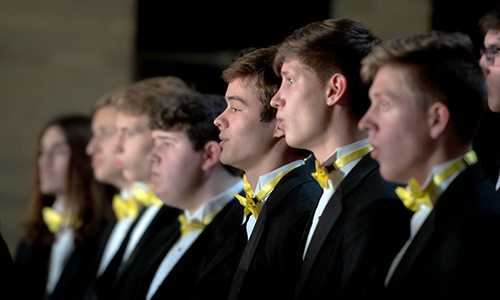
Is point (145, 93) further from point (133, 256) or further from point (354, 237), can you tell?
point (354, 237)

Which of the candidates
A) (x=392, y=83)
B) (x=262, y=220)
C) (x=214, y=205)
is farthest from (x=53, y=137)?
(x=392, y=83)

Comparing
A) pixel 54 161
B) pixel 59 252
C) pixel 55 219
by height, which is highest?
pixel 54 161

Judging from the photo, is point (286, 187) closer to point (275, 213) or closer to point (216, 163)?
point (275, 213)

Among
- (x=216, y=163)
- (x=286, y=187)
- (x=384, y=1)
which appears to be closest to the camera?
(x=286, y=187)

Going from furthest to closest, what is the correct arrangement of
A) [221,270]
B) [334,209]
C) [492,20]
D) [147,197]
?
[147,197] < [221,270] < [492,20] < [334,209]

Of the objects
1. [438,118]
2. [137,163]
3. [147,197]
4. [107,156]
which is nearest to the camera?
[438,118]

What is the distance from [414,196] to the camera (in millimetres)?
1779

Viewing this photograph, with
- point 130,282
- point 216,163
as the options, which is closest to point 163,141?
point 216,163

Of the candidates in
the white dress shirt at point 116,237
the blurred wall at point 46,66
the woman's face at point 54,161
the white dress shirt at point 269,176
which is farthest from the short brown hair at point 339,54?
the blurred wall at point 46,66

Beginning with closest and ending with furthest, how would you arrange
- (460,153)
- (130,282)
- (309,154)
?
1. (460,153)
2. (309,154)
3. (130,282)

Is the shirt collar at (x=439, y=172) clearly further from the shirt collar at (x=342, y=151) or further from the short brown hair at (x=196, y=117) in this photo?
the short brown hair at (x=196, y=117)

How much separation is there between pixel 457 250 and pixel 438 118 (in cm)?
36

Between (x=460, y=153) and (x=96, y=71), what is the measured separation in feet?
18.5

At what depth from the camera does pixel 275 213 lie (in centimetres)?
231
